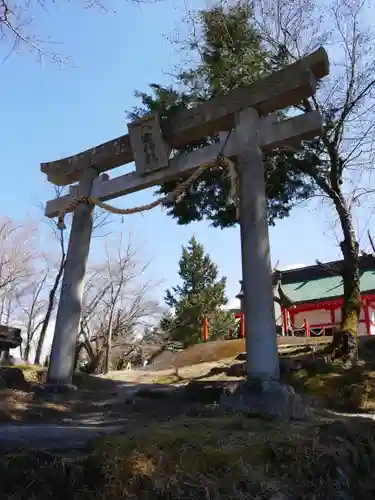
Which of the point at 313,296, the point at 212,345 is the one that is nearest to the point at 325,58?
the point at 212,345

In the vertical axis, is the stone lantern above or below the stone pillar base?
above

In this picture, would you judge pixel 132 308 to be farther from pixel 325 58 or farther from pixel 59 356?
pixel 325 58

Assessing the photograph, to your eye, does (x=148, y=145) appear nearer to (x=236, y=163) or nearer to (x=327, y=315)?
(x=236, y=163)

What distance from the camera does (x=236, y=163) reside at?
7133mm

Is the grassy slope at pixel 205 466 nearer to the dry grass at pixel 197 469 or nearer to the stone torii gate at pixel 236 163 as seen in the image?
the dry grass at pixel 197 469

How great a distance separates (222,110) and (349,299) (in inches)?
181

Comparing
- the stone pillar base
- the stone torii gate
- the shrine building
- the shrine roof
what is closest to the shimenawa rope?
the stone torii gate

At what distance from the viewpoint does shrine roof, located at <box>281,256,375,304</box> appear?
69.3 ft

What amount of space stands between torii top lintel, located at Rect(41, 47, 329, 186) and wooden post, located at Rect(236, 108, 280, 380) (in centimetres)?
24

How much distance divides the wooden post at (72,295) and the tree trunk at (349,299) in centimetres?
497

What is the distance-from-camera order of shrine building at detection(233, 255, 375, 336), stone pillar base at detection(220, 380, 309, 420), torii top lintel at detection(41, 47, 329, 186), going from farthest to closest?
shrine building at detection(233, 255, 375, 336) → torii top lintel at detection(41, 47, 329, 186) → stone pillar base at detection(220, 380, 309, 420)

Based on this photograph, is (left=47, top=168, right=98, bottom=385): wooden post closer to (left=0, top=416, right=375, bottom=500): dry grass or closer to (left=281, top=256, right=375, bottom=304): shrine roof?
(left=0, top=416, right=375, bottom=500): dry grass

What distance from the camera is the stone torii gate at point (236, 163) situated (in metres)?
6.18

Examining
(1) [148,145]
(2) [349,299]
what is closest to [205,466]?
(1) [148,145]
